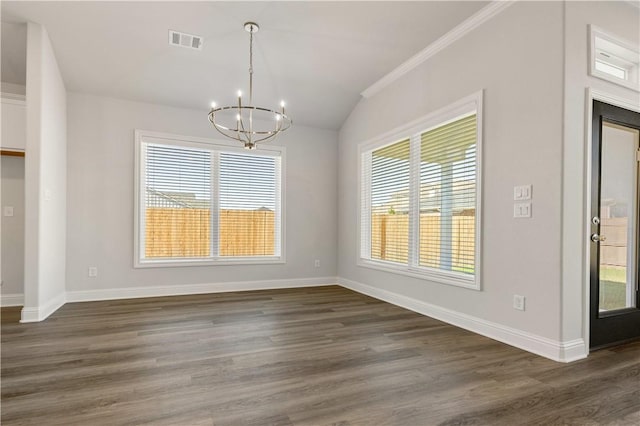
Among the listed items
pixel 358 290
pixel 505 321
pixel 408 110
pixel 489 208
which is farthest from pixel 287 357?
pixel 408 110

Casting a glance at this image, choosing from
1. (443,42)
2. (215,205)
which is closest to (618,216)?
(443,42)

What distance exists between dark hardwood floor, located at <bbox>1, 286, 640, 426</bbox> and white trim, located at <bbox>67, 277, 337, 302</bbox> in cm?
95

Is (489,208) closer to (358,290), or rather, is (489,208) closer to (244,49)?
(358,290)

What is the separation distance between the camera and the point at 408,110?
462cm

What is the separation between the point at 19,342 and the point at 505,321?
4.42 m

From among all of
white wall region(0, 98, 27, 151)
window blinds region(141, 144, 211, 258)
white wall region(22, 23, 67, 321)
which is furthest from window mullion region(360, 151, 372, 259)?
white wall region(0, 98, 27, 151)

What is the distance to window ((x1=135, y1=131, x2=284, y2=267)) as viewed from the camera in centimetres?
532

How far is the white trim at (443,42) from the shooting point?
3.40 m

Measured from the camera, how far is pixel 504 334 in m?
3.23

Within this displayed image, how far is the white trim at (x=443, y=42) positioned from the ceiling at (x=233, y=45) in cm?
7

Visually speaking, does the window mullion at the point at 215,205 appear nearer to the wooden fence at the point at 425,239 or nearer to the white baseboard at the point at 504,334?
the wooden fence at the point at 425,239

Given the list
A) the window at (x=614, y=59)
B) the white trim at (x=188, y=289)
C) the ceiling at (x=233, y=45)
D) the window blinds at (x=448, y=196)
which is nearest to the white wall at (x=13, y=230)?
the white trim at (x=188, y=289)

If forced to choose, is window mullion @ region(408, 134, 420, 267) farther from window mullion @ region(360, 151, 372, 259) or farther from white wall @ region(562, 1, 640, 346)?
white wall @ region(562, 1, 640, 346)

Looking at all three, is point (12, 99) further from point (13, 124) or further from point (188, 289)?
point (188, 289)
